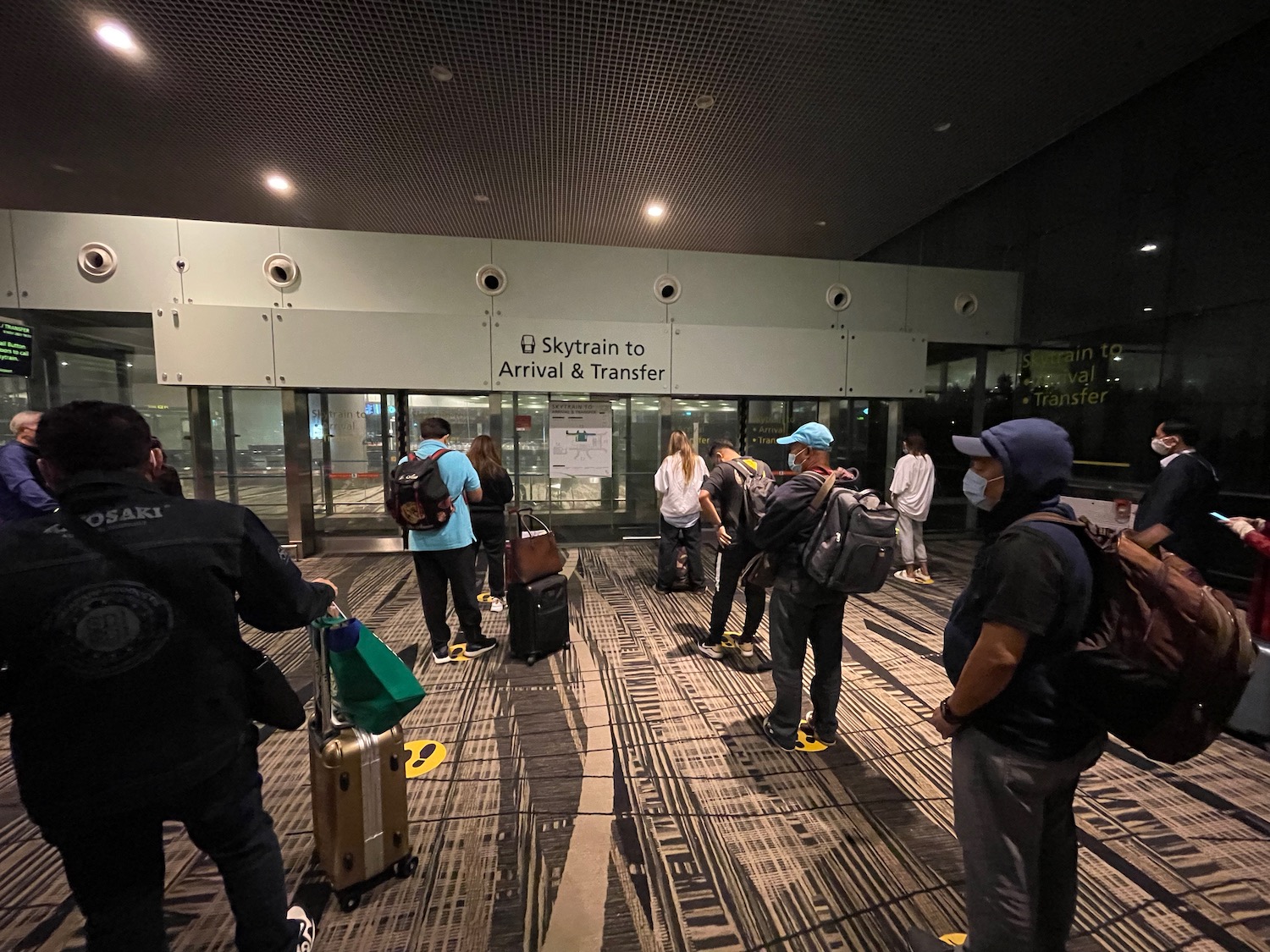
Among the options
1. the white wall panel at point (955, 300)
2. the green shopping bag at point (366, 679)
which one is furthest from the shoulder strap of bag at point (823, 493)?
the white wall panel at point (955, 300)

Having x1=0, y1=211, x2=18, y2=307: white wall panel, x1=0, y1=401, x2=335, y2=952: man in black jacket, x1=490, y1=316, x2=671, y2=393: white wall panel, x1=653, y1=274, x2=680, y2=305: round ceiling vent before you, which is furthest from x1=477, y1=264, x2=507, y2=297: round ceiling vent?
x1=0, y1=401, x2=335, y2=952: man in black jacket

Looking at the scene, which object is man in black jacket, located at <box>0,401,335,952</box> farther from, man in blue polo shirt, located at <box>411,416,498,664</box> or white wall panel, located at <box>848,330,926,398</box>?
white wall panel, located at <box>848,330,926,398</box>

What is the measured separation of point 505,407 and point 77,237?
4585 mm

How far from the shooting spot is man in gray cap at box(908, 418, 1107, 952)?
1.20 m

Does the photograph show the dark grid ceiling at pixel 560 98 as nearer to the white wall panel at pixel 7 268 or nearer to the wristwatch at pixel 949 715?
the white wall panel at pixel 7 268

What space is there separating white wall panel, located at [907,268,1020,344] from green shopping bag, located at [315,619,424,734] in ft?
23.4

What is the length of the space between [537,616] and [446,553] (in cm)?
81

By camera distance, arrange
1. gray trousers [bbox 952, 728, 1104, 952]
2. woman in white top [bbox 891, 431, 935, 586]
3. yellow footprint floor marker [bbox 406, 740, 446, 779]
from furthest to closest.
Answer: woman in white top [bbox 891, 431, 935, 586] < yellow footprint floor marker [bbox 406, 740, 446, 779] < gray trousers [bbox 952, 728, 1104, 952]

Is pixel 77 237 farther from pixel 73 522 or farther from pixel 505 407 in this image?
pixel 73 522

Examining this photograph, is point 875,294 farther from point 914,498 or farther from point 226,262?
point 226,262

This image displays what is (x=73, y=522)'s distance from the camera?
1100mm

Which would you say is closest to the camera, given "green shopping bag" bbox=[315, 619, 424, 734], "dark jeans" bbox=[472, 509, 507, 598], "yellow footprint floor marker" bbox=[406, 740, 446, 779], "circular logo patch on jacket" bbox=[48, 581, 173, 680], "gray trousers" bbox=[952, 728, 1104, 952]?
"circular logo patch on jacket" bbox=[48, 581, 173, 680]

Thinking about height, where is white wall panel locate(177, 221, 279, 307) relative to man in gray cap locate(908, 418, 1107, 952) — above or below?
above

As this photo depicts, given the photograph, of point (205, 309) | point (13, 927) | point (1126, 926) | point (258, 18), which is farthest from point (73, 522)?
point (205, 309)
